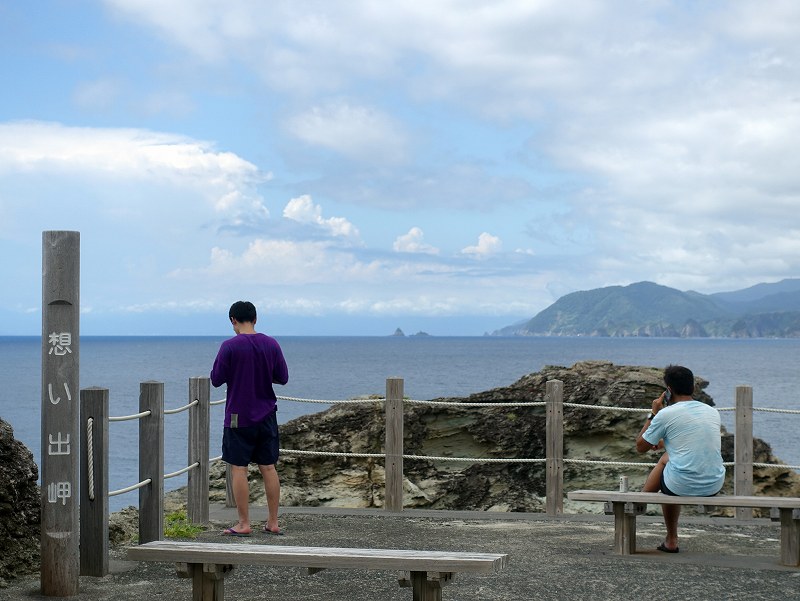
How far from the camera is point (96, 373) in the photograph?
88125mm

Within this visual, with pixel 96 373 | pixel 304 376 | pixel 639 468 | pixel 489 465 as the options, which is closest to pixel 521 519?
pixel 489 465

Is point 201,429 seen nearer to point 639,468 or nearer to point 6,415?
point 639,468

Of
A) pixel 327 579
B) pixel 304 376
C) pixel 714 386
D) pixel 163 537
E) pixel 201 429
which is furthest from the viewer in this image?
pixel 304 376

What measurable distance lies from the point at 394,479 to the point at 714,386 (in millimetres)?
61990

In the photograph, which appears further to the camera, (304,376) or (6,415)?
(304,376)

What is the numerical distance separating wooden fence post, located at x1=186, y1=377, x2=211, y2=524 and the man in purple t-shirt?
35.0 inches

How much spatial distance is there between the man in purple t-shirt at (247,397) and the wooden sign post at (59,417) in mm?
1740

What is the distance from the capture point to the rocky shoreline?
1179 cm

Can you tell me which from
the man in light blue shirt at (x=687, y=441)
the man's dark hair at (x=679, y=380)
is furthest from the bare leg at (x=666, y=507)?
the man's dark hair at (x=679, y=380)

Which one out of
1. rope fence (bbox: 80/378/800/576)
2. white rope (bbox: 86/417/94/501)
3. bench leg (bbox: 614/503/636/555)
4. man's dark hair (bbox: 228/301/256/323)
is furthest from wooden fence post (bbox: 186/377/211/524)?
bench leg (bbox: 614/503/636/555)

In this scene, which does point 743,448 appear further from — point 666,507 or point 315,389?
point 315,389

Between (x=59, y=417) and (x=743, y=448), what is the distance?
636cm

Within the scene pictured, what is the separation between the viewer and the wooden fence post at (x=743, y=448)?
381 inches

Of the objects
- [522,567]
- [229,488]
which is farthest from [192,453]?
[522,567]
